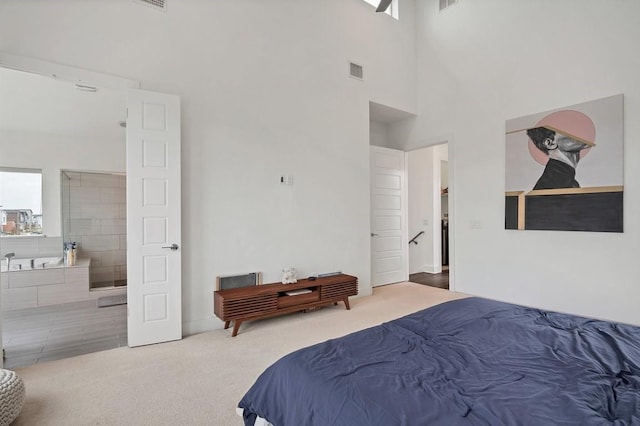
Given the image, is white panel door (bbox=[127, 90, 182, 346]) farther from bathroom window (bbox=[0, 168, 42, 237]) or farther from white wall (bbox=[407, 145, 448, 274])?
white wall (bbox=[407, 145, 448, 274])

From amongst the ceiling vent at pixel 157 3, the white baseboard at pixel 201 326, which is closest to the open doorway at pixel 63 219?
the white baseboard at pixel 201 326

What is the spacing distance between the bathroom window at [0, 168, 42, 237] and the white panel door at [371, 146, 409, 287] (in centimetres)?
546

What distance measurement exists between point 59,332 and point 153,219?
1835 mm

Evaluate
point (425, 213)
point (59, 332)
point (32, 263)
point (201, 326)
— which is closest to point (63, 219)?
point (32, 263)

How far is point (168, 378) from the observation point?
7.97ft

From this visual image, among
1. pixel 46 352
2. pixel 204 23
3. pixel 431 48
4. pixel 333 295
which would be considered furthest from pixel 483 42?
pixel 46 352

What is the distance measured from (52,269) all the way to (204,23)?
415 centimetres

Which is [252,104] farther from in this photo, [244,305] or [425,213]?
[425,213]

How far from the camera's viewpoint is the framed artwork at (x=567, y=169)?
3.50 metres

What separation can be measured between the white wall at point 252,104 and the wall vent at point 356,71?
9cm

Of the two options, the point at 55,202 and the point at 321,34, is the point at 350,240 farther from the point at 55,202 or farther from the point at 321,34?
the point at 55,202

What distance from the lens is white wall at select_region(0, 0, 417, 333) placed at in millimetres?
3002

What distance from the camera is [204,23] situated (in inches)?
138

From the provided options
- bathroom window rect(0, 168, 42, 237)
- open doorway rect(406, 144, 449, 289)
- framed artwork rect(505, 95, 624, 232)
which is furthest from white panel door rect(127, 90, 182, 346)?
open doorway rect(406, 144, 449, 289)
